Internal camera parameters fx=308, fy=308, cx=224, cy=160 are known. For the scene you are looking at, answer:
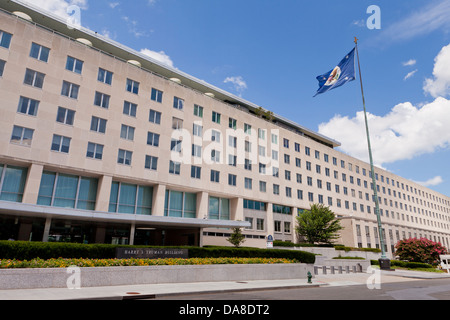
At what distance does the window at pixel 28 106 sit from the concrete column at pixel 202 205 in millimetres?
20254

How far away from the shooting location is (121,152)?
33500 mm

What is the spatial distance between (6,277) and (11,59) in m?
22.7

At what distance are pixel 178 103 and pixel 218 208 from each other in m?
15.2

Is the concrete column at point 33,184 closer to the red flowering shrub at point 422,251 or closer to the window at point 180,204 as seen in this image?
the window at point 180,204

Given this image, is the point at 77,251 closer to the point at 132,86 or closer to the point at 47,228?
the point at 47,228

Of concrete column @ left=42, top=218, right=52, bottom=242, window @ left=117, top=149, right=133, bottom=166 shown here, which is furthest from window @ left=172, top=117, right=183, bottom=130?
concrete column @ left=42, top=218, right=52, bottom=242

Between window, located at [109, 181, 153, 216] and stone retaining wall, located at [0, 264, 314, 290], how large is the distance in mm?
16315

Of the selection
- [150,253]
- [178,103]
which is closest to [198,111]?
[178,103]

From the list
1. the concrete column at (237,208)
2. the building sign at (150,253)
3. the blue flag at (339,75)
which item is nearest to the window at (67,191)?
the building sign at (150,253)

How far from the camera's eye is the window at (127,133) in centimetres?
3400
